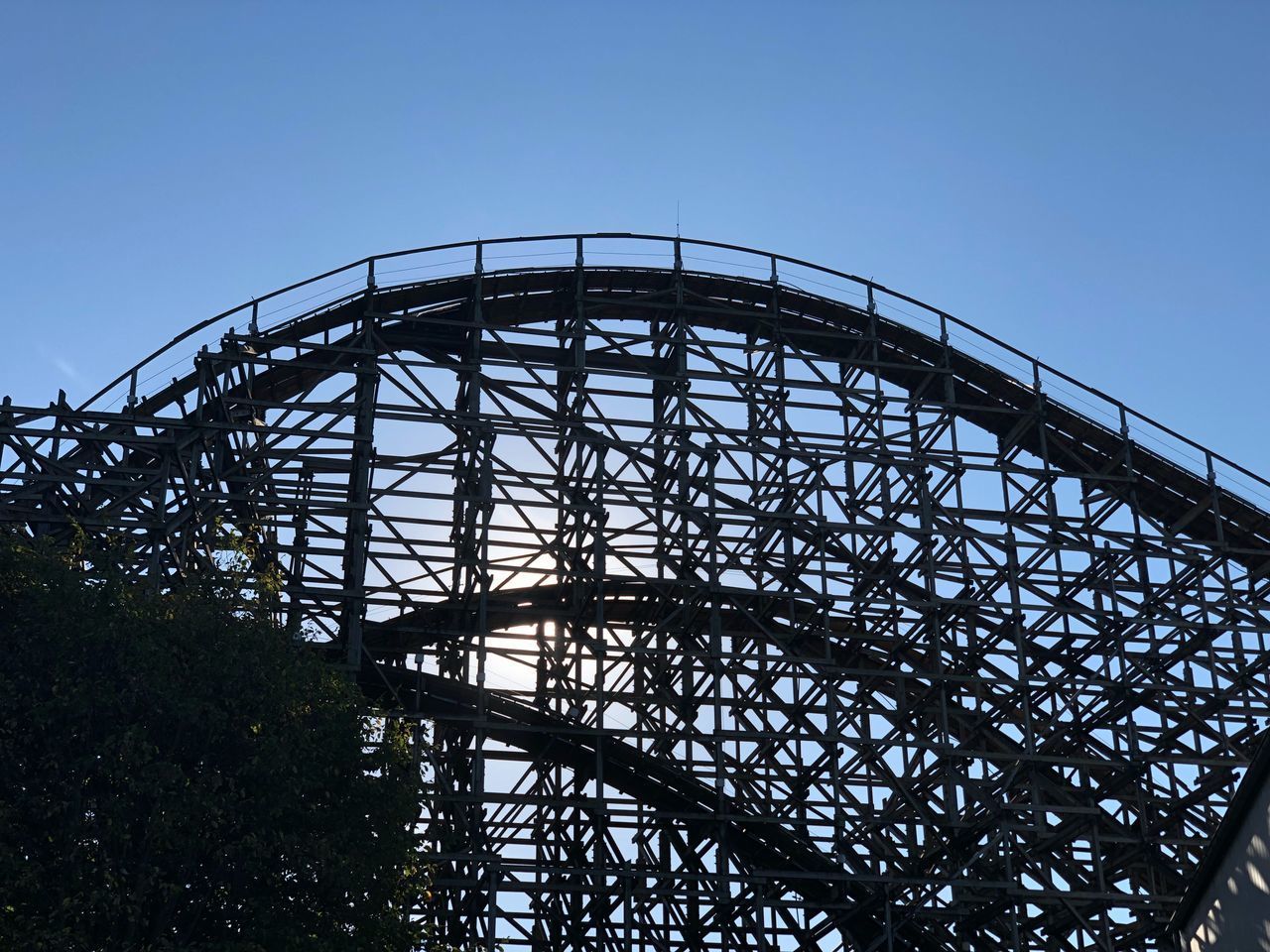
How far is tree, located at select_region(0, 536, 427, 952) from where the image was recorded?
58.2 ft

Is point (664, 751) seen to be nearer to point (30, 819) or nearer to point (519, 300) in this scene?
point (519, 300)

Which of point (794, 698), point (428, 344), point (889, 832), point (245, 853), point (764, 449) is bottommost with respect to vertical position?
point (245, 853)

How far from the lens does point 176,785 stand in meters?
18.3

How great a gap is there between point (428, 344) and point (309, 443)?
3148mm

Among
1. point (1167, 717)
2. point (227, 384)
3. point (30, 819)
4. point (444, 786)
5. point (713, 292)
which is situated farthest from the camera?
point (713, 292)

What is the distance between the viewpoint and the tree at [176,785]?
17750mm

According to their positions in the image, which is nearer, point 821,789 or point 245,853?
point 245,853

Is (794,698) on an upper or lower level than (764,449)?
lower

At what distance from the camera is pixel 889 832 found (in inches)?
1109

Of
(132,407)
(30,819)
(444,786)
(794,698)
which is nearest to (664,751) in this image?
(794,698)

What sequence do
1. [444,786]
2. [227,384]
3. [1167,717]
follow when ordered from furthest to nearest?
[1167,717] < [227,384] < [444,786]

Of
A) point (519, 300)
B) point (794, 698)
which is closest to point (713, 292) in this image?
point (519, 300)

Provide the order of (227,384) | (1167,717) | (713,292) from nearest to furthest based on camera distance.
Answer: (227,384)
(1167,717)
(713,292)

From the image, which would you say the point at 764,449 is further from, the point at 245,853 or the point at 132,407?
the point at 245,853
